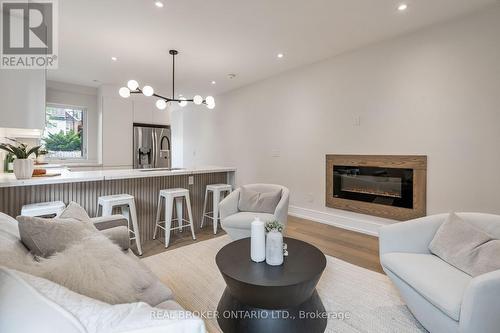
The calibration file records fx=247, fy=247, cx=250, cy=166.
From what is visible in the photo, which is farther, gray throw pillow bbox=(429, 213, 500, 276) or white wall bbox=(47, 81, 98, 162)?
white wall bbox=(47, 81, 98, 162)

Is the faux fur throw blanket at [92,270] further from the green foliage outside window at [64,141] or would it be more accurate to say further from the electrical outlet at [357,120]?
the green foliage outside window at [64,141]

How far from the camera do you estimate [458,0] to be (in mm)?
2531

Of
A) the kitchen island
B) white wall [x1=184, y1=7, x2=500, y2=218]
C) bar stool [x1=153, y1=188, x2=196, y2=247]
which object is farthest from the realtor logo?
white wall [x1=184, y1=7, x2=500, y2=218]

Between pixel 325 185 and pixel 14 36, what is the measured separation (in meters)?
4.39

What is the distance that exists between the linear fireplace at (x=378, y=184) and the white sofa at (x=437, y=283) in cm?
146

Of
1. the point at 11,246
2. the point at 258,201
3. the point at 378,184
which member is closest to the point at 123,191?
the point at 258,201

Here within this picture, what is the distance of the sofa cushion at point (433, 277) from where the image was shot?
1.31 metres

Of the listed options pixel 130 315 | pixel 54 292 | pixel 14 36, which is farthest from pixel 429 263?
pixel 14 36

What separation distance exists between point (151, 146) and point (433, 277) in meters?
5.80

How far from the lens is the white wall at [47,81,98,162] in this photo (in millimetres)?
5207

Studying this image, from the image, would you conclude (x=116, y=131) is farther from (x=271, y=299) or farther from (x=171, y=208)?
(x=271, y=299)

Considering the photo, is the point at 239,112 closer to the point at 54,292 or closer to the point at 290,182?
the point at 290,182

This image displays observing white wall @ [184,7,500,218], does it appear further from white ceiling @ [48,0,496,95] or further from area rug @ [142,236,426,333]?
area rug @ [142,236,426,333]

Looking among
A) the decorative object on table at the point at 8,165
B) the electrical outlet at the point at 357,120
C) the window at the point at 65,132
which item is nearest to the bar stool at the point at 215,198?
the electrical outlet at the point at 357,120
